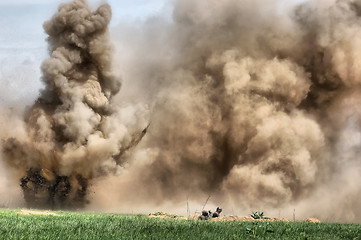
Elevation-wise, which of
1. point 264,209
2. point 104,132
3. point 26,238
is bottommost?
point 26,238

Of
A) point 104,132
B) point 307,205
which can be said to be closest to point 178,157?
point 104,132

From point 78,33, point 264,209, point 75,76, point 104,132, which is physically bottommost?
point 264,209

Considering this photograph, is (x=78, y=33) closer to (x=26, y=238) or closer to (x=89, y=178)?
(x=89, y=178)

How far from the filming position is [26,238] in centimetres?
1380

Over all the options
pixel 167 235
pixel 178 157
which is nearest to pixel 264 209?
pixel 178 157

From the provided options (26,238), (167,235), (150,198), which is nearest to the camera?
(26,238)

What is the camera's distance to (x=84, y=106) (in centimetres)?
4834

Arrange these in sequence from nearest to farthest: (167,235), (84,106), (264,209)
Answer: (167,235) → (84,106) → (264,209)

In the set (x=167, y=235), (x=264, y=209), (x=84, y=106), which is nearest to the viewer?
(x=167, y=235)

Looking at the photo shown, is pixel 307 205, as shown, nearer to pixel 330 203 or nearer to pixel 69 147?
pixel 330 203

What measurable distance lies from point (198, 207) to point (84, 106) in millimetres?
16526

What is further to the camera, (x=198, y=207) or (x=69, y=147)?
(x=198, y=207)

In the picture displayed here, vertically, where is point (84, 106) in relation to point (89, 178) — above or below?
above

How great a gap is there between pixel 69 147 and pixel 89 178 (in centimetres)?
493
